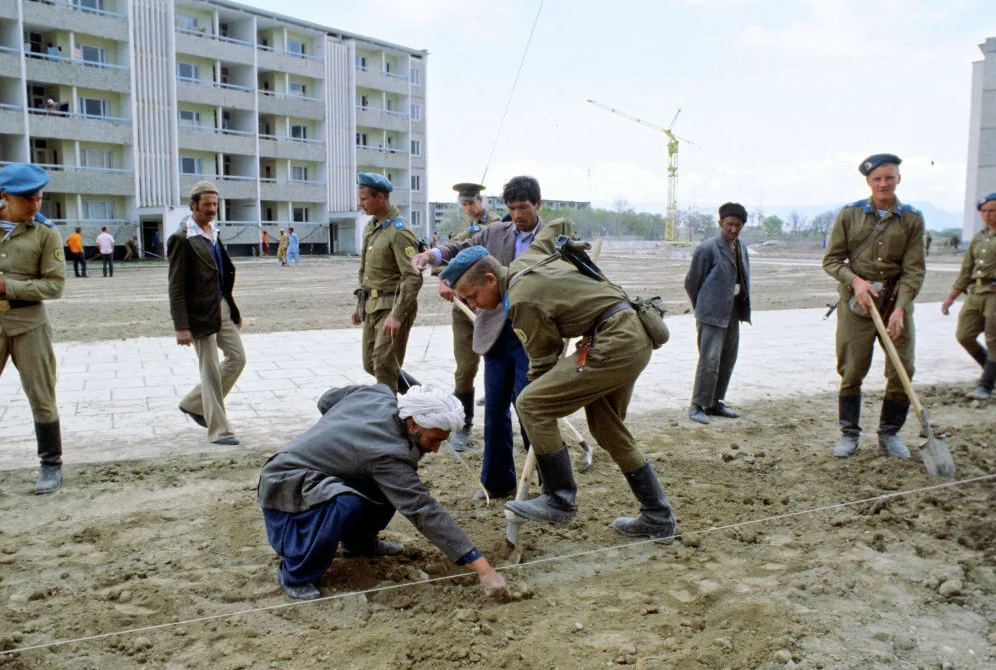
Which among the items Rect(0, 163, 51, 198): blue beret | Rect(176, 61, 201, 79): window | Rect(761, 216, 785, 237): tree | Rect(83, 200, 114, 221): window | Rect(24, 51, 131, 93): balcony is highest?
→ Rect(176, 61, 201, 79): window

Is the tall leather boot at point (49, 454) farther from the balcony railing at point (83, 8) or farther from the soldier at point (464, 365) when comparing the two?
the balcony railing at point (83, 8)

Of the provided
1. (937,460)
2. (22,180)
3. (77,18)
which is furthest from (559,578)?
(77,18)

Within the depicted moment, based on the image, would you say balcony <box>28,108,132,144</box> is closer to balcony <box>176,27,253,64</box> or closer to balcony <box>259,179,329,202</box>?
balcony <box>176,27,253,64</box>

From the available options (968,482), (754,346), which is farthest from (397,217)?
(754,346)

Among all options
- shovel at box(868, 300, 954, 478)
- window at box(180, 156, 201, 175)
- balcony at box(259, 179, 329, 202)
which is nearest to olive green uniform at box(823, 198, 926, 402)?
shovel at box(868, 300, 954, 478)

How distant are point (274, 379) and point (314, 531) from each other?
17.0ft

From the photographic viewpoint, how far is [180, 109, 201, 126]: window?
144ft

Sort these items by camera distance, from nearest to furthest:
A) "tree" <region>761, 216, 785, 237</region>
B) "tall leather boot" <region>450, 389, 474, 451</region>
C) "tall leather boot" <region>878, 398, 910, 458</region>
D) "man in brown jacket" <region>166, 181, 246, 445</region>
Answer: "tall leather boot" <region>878, 398, 910, 458</region> < "man in brown jacket" <region>166, 181, 246, 445</region> < "tall leather boot" <region>450, 389, 474, 451</region> < "tree" <region>761, 216, 785, 237</region>

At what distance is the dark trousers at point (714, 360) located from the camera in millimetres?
6777

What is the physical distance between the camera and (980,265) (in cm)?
775

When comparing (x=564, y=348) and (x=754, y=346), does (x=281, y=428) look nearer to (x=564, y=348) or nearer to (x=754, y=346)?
(x=564, y=348)

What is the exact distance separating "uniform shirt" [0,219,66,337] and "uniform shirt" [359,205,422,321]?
1955 millimetres

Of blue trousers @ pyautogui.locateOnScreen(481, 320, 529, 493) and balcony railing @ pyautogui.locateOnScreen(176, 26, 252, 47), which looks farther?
balcony railing @ pyautogui.locateOnScreen(176, 26, 252, 47)

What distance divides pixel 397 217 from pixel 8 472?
10.0ft
